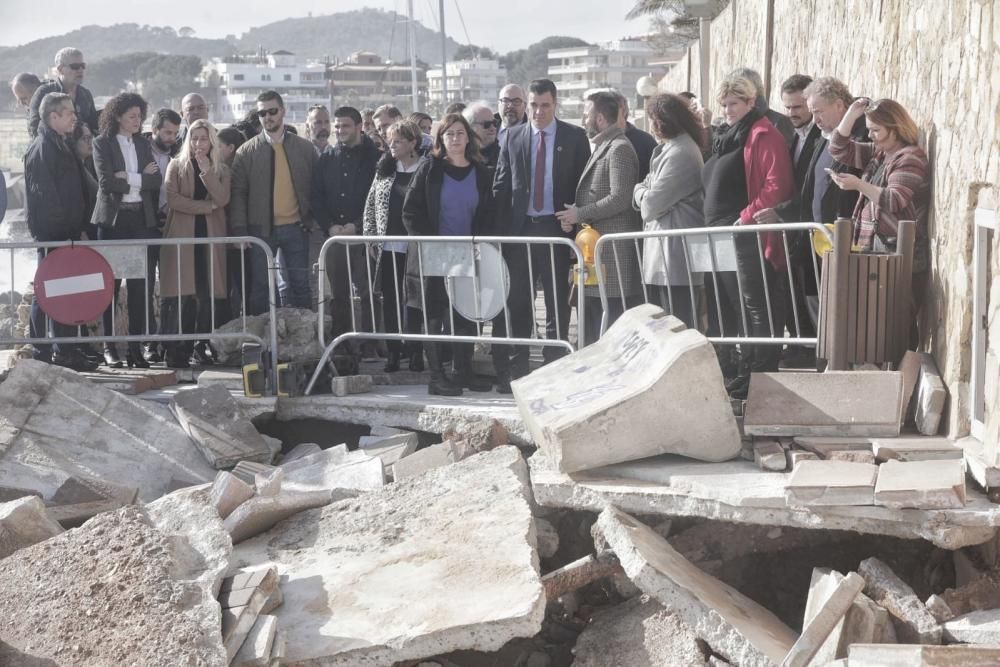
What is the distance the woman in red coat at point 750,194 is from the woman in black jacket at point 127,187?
4.31m

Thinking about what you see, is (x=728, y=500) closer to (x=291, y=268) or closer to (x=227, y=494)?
(x=227, y=494)

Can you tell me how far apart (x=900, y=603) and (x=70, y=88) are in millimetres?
7795

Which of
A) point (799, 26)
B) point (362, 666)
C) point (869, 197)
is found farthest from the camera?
point (799, 26)

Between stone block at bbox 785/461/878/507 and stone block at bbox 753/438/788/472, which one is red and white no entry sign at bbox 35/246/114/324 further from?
stone block at bbox 785/461/878/507

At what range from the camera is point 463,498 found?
6.21 metres

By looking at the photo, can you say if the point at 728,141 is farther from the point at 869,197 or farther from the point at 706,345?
the point at 706,345

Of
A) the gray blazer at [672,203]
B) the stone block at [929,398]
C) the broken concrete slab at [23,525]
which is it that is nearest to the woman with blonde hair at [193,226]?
the broken concrete slab at [23,525]

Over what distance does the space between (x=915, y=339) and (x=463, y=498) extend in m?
2.52

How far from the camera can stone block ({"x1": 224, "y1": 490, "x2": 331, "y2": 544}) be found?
6.21 m

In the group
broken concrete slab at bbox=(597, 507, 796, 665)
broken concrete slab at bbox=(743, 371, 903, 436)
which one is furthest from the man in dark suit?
broken concrete slab at bbox=(597, 507, 796, 665)

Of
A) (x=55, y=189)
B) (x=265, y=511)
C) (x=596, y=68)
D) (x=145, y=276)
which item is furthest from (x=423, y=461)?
(x=596, y=68)

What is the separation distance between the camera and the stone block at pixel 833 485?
5.16 meters

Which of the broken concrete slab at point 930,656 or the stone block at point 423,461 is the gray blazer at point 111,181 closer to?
Result: the stone block at point 423,461

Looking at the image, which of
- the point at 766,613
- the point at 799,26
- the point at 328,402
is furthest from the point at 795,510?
the point at 799,26
